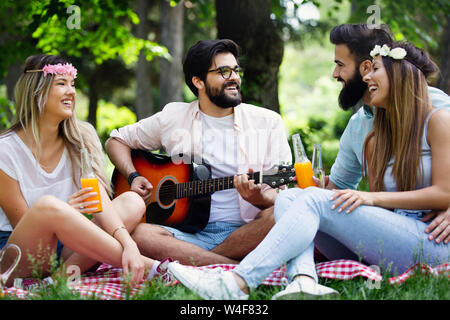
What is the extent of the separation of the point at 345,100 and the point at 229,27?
2788mm

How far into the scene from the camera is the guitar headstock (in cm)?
349

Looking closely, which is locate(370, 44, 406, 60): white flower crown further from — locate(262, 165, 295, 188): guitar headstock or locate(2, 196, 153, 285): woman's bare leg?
locate(2, 196, 153, 285): woman's bare leg

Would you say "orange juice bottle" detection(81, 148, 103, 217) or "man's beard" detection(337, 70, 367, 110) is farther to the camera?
"man's beard" detection(337, 70, 367, 110)

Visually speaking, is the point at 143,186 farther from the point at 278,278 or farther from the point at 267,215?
the point at 278,278

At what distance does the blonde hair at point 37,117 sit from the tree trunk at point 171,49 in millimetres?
9279

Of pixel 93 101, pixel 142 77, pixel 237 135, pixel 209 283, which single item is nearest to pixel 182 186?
pixel 237 135

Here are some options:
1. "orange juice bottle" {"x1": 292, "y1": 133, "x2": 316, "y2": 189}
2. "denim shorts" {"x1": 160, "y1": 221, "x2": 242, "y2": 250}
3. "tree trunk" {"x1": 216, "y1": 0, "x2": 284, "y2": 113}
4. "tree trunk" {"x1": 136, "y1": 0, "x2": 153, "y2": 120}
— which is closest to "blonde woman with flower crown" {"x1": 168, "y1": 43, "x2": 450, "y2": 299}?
"orange juice bottle" {"x1": 292, "y1": 133, "x2": 316, "y2": 189}

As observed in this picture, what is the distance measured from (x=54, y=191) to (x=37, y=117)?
0.51m

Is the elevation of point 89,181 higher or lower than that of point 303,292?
higher

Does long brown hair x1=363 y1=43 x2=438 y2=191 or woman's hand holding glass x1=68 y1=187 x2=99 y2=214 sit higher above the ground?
long brown hair x1=363 y1=43 x2=438 y2=191

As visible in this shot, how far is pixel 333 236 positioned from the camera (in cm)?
298

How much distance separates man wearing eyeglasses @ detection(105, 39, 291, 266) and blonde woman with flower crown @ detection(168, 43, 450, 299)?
67 cm
